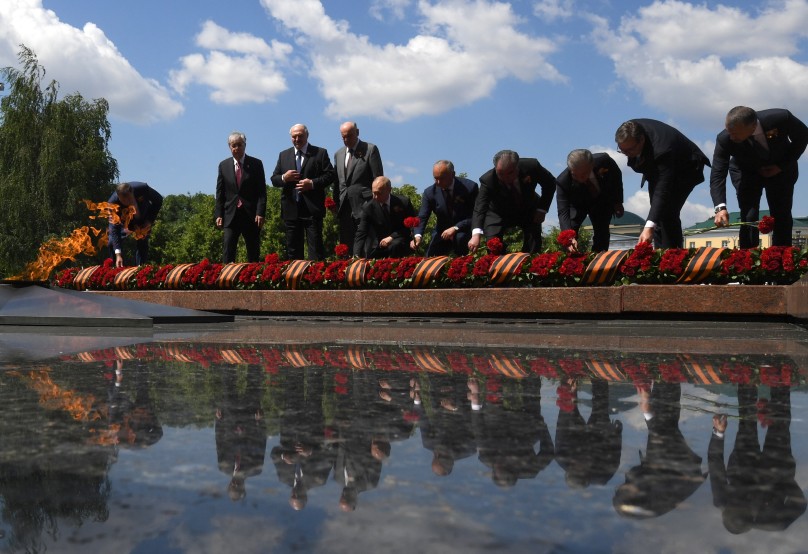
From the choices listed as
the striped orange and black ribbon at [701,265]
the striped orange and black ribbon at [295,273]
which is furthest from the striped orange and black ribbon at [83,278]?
the striped orange and black ribbon at [701,265]

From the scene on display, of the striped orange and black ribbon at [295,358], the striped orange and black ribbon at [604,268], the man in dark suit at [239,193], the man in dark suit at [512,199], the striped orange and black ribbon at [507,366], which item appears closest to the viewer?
the striped orange and black ribbon at [507,366]

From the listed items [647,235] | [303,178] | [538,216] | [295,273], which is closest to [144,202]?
[303,178]

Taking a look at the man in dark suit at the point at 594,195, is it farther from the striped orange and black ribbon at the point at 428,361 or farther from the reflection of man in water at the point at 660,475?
the reflection of man in water at the point at 660,475

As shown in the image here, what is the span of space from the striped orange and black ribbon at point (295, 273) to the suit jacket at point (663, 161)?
4.75 meters

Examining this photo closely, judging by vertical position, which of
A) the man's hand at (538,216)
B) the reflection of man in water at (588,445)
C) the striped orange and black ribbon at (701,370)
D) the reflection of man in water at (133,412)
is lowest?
the striped orange and black ribbon at (701,370)

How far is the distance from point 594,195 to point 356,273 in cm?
309

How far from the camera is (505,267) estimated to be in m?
9.27

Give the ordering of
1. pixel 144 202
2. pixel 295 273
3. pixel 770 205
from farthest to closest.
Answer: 1. pixel 144 202
2. pixel 295 273
3. pixel 770 205

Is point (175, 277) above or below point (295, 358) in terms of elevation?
above

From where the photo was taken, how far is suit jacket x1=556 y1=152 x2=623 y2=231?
9523 millimetres

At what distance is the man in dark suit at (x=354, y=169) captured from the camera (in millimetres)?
11883

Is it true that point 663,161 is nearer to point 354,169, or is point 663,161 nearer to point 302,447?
point 354,169

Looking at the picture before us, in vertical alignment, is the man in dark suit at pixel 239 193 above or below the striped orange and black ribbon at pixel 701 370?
above

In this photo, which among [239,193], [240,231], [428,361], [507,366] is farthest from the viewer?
[240,231]
